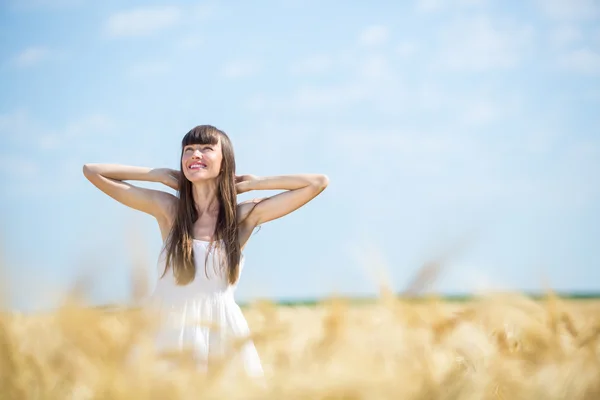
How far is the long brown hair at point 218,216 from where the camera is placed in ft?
11.2

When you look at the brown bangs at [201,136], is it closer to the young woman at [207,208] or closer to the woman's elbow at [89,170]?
the young woman at [207,208]

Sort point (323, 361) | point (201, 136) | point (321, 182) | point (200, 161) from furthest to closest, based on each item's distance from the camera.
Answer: point (321, 182) < point (201, 136) < point (200, 161) < point (323, 361)

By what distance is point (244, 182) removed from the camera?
3.84m

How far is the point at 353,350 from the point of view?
588mm

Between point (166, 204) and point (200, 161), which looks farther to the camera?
point (166, 204)

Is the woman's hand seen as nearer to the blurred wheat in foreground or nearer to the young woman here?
the young woman

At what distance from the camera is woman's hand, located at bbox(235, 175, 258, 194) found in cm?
383

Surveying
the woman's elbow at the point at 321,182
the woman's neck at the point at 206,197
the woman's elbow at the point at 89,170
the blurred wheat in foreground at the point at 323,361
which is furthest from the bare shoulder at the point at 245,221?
the blurred wheat in foreground at the point at 323,361

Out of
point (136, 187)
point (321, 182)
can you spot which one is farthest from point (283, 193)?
point (136, 187)

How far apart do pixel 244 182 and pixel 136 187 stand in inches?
26.6

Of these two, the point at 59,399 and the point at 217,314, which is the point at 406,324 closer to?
the point at 59,399

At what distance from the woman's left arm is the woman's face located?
0.27 meters

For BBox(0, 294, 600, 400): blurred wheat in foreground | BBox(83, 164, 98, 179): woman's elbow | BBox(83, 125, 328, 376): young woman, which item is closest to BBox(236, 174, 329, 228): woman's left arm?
BBox(83, 125, 328, 376): young woman

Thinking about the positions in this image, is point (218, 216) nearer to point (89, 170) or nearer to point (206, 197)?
point (206, 197)
